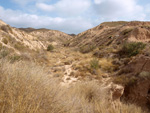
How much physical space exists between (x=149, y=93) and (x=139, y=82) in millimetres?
597

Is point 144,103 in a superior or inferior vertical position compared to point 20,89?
inferior

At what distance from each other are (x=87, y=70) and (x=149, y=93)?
15.6 ft

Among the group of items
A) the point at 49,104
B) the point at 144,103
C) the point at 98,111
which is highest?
the point at 49,104

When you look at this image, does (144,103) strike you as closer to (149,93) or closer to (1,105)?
(149,93)

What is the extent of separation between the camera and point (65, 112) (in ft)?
5.76

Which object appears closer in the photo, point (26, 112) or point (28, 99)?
point (26, 112)

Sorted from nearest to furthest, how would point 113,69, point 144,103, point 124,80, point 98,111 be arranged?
1. point 98,111
2. point 144,103
3. point 124,80
4. point 113,69

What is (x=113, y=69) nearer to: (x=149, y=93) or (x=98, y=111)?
(x=149, y=93)

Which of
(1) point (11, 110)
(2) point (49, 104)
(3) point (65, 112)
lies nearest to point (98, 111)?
(3) point (65, 112)

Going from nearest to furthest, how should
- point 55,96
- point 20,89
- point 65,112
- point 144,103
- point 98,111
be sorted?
point 20,89 → point 65,112 → point 55,96 → point 98,111 → point 144,103

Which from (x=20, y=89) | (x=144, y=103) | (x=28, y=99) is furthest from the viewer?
(x=144, y=103)

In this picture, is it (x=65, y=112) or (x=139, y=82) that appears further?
(x=139, y=82)

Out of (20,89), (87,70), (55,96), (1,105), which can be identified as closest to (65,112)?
(55,96)

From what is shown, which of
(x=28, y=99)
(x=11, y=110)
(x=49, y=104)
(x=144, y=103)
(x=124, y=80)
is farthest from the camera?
(x=124, y=80)
